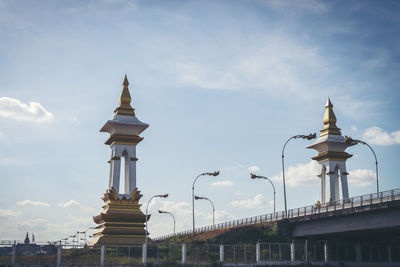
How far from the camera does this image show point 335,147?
105m

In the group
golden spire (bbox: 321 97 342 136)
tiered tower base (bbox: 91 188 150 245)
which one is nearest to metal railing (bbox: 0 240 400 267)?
tiered tower base (bbox: 91 188 150 245)

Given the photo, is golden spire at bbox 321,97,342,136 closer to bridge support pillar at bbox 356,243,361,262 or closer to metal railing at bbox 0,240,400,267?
metal railing at bbox 0,240,400,267

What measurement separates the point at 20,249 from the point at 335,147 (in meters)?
64.0

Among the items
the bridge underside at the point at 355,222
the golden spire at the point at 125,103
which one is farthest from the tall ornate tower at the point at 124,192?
the bridge underside at the point at 355,222

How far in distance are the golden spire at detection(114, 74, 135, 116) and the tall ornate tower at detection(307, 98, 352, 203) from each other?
3648cm

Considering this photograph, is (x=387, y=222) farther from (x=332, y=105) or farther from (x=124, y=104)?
(x=332, y=105)

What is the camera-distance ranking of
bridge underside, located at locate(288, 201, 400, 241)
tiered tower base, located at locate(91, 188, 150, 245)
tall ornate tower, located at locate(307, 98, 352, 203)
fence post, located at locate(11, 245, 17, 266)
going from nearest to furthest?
1. fence post, located at locate(11, 245, 17, 266)
2. bridge underside, located at locate(288, 201, 400, 241)
3. tiered tower base, located at locate(91, 188, 150, 245)
4. tall ornate tower, located at locate(307, 98, 352, 203)

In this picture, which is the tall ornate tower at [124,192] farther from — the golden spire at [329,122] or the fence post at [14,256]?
the golden spire at [329,122]

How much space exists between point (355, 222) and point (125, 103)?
140 ft

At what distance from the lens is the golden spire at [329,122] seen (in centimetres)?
10662

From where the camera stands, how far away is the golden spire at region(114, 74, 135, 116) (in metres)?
88.5

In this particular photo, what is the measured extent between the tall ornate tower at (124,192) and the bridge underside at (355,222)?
894 inches

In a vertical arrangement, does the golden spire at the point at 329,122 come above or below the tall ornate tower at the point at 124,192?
above

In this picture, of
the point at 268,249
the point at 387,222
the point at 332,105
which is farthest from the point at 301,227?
the point at 332,105
